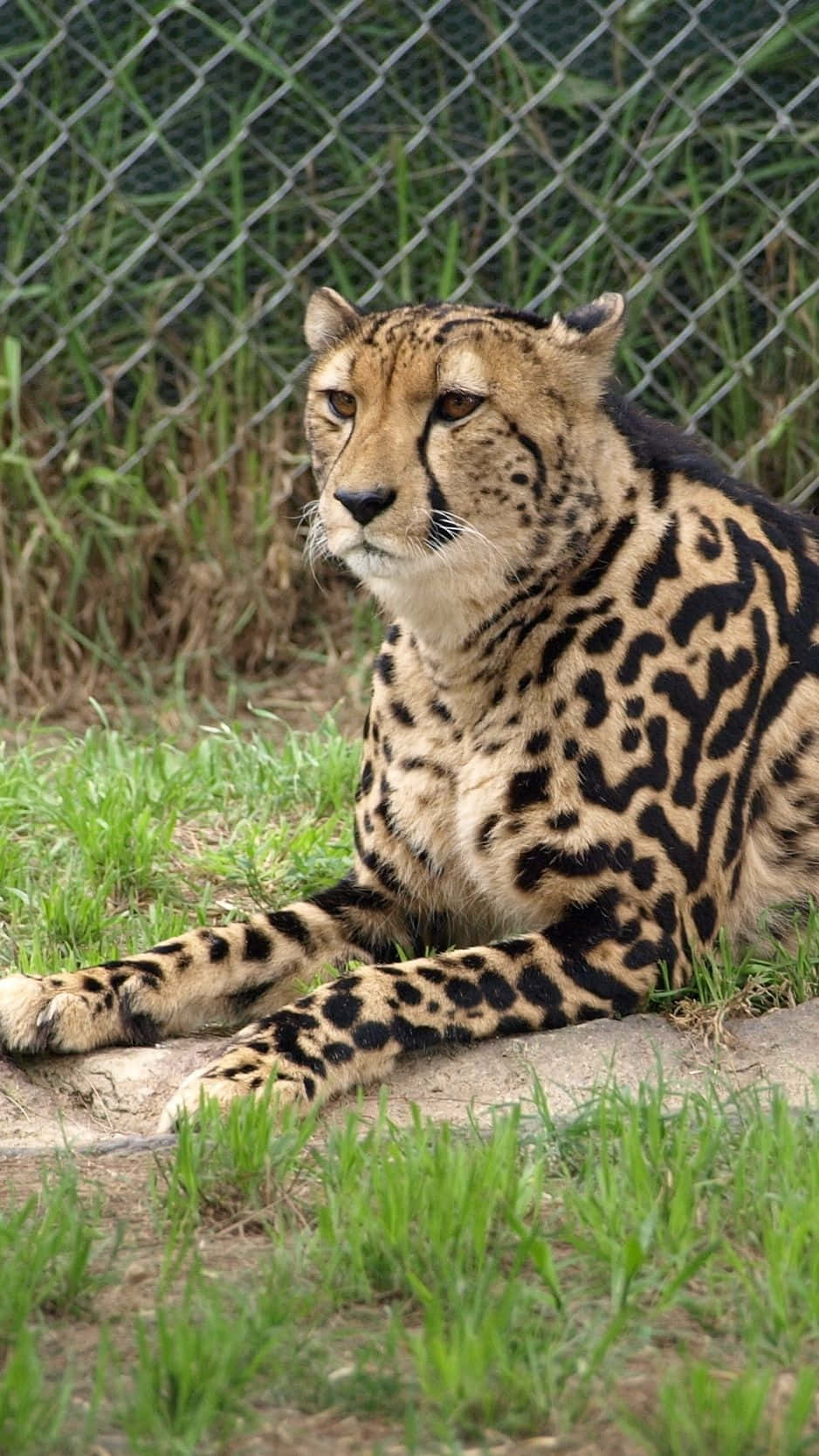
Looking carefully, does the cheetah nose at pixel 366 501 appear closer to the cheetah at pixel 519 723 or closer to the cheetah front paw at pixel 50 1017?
the cheetah at pixel 519 723

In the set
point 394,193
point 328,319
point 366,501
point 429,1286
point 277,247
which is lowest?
point 429,1286

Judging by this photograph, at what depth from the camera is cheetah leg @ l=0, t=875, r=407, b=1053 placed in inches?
146

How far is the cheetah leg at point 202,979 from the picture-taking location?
12.2 feet

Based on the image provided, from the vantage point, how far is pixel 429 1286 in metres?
2.62

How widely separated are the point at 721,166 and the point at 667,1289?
15.0 feet

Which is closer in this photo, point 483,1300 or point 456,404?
point 483,1300

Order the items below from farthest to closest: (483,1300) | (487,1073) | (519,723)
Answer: (519,723)
(487,1073)
(483,1300)

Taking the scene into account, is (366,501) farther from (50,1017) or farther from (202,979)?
(50,1017)

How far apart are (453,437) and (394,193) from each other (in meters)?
2.95

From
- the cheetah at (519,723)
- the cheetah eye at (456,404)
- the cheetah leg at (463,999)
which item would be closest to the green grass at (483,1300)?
the cheetah leg at (463,999)

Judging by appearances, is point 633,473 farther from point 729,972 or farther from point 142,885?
point 142,885

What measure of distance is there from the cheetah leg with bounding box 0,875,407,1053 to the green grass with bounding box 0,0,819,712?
2.60 metres

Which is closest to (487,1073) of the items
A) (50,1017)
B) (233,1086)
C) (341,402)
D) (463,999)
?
(463,999)

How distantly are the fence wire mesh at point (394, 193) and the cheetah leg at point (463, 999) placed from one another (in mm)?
2992
